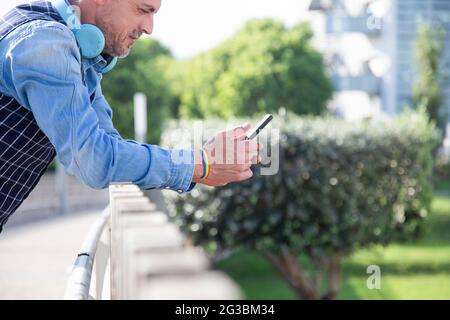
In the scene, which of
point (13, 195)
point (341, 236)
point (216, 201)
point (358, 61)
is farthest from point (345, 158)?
point (358, 61)

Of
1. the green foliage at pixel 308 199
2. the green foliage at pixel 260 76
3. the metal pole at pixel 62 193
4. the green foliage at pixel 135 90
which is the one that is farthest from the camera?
the green foliage at pixel 260 76

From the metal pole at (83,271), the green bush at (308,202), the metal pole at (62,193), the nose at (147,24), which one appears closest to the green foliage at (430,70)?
the metal pole at (62,193)

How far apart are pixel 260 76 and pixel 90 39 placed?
28.9 meters

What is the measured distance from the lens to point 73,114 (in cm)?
163

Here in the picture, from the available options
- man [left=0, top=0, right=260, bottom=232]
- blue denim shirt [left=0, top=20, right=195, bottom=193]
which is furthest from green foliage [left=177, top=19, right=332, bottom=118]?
blue denim shirt [left=0, top=20, right=195, bottom=193]

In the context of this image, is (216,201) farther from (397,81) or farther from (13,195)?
(397,81)

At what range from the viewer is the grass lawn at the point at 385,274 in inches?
380

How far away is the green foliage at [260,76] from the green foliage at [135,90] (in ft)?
11.6

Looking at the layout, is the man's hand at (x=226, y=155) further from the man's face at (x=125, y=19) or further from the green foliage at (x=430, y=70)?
the green foliage at (x=430, y=70)

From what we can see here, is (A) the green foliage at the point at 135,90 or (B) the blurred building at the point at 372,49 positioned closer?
(A) the green foliage at the point at 135,90

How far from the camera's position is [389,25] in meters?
29.2

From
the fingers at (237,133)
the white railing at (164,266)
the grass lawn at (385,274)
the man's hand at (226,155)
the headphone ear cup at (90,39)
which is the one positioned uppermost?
the grass lawn at (385,274)

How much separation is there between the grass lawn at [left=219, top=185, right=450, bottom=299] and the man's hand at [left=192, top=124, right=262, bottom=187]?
22.3 ft
